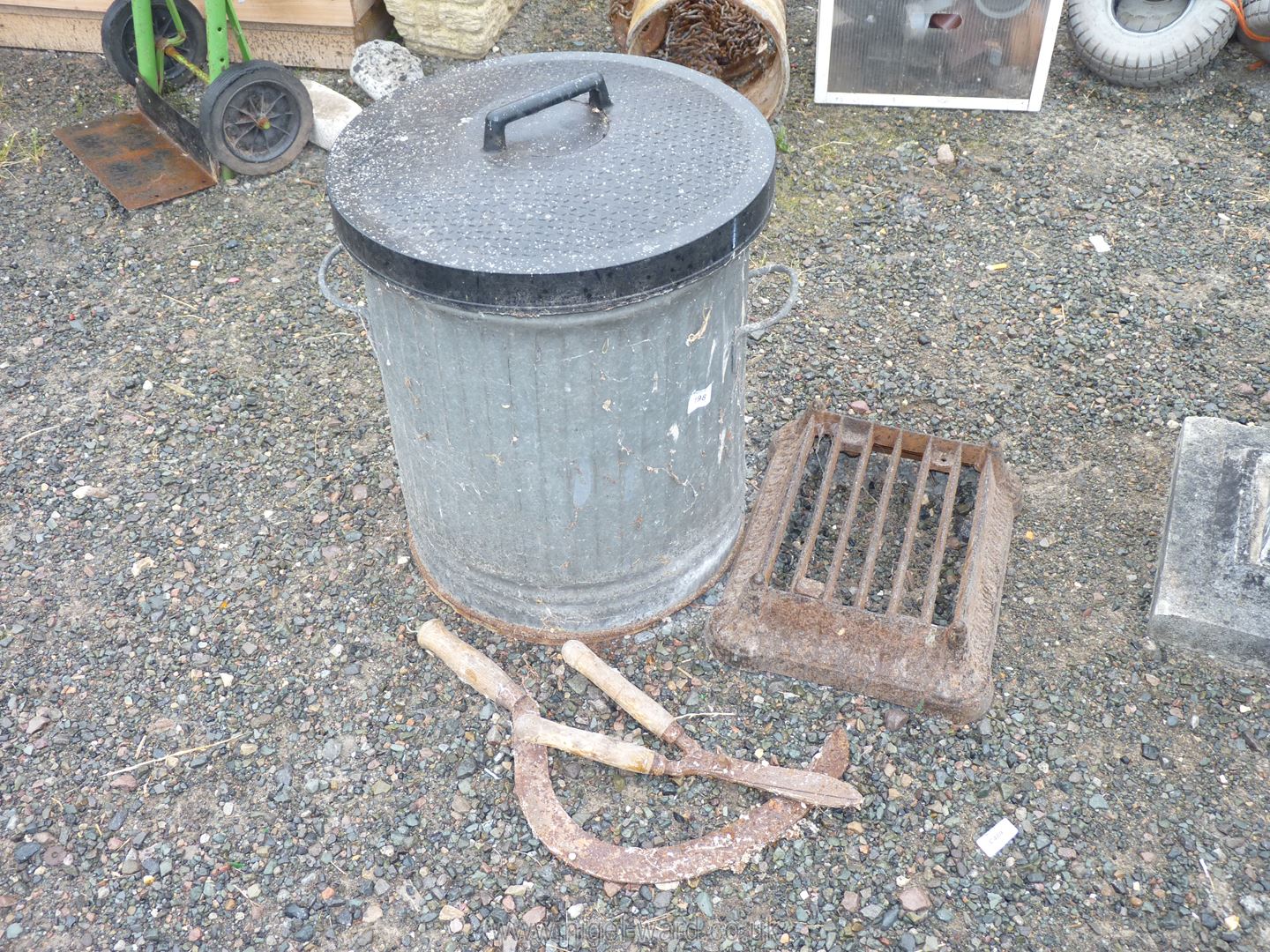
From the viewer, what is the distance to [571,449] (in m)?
2.24

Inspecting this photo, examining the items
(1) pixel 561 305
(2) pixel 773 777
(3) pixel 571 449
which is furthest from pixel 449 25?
(2) pixel 773 777

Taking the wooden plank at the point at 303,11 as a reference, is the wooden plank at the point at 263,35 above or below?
below

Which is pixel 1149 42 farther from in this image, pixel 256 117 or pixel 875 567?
pixel 256 117

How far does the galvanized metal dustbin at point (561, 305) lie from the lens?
1953 mm

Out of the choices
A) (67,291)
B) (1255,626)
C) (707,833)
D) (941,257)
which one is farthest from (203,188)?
(1255,626)

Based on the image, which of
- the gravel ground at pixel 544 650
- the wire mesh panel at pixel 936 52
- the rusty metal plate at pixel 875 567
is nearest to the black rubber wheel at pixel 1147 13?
the wire mesh panel at pixel 936 52

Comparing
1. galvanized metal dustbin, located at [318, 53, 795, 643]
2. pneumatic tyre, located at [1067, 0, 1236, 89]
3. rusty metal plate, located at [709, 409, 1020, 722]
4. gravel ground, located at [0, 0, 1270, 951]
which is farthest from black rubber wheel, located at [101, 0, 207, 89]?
pneumatic tyre, located at [1067, 0, 1236, 89]

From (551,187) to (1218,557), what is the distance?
1.96 meters

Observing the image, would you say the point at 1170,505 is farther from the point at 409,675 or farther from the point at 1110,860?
the point at 409,675

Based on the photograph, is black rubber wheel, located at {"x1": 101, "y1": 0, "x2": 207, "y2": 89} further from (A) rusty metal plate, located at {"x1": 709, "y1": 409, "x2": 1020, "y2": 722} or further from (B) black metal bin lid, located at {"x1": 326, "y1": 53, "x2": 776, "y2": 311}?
(A) rusty metal plate, located at {"x1": 709, "y1": 409, "x2": 1020, "y2": 722}

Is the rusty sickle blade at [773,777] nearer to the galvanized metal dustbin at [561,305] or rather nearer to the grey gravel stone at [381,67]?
the galvanized metal dustbin at [561,305]

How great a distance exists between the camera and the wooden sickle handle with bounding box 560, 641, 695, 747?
8.03 feet

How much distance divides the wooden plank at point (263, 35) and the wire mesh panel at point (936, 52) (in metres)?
2.19

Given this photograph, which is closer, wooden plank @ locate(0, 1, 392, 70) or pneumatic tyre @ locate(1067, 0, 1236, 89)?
pneumatic tyre @ locate(1067, 0, 1236, 89)
